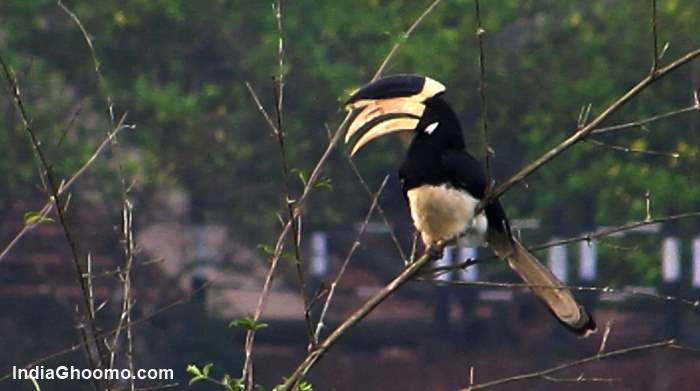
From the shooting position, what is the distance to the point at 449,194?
373 centimetres

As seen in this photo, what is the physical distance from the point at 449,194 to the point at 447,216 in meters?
0.04

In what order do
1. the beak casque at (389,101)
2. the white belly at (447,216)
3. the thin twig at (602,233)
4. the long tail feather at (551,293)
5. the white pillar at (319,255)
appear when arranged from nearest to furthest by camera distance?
1. the thin twig at (602,233)
2. the beak casque at (389,101)
3. the long tail feather at (551,293)
4. the white belly at (447,216)
5. the white pillar at (319,255)

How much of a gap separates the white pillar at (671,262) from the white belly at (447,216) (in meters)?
7.31

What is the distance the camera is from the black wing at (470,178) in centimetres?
373

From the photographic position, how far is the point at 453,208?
146 inches

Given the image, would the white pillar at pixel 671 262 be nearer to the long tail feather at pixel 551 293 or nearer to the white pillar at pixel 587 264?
the white pillar at pixel 587 264

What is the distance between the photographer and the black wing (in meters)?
3.73

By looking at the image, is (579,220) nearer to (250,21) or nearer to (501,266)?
(501,266)

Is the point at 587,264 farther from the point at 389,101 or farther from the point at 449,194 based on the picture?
the point at 389,101

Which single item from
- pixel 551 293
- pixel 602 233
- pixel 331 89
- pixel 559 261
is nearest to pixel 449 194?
pixel 551 293

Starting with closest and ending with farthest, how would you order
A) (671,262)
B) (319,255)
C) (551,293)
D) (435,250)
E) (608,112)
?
(608,112)
(435,250)
(551,293)
(671,262)
(319,255)

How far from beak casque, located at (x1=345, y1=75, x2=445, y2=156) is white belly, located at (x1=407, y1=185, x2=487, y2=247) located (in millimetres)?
172

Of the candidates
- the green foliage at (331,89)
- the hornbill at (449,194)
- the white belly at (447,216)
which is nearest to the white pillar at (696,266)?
the green foliage at (331,89)

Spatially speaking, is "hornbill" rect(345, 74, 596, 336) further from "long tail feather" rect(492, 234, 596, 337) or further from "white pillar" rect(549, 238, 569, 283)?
"white pillar" rect(549, 238, 569, 283)
